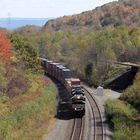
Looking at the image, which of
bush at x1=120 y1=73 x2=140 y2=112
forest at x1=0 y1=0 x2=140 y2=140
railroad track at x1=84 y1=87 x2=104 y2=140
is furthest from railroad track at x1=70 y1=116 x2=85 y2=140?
bush at x1=120 y1=73 x2=140 y2=112

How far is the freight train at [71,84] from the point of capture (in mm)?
48719

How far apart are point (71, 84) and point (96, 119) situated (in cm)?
1163

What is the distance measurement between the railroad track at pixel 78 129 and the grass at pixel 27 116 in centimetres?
262

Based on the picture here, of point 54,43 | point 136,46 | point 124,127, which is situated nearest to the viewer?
point 124,127

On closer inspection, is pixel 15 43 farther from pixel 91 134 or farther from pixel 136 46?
pixel 136 46

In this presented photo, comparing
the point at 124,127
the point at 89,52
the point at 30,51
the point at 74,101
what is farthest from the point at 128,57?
the point at 124,127

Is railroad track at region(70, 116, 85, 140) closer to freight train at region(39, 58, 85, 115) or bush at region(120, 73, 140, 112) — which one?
freight train at region(39, 58, 85, 115)

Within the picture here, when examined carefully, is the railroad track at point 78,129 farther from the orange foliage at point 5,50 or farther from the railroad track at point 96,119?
the orange foliage at point 5,50

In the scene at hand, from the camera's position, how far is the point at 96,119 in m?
49.4

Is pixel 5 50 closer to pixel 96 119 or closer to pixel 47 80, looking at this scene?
pixel 47 80

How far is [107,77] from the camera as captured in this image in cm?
9012

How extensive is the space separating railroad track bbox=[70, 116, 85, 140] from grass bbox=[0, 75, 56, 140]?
2.62m

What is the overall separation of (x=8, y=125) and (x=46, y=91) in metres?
20.8

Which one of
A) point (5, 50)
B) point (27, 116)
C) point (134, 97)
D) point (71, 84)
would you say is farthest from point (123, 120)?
point (5, 50)
